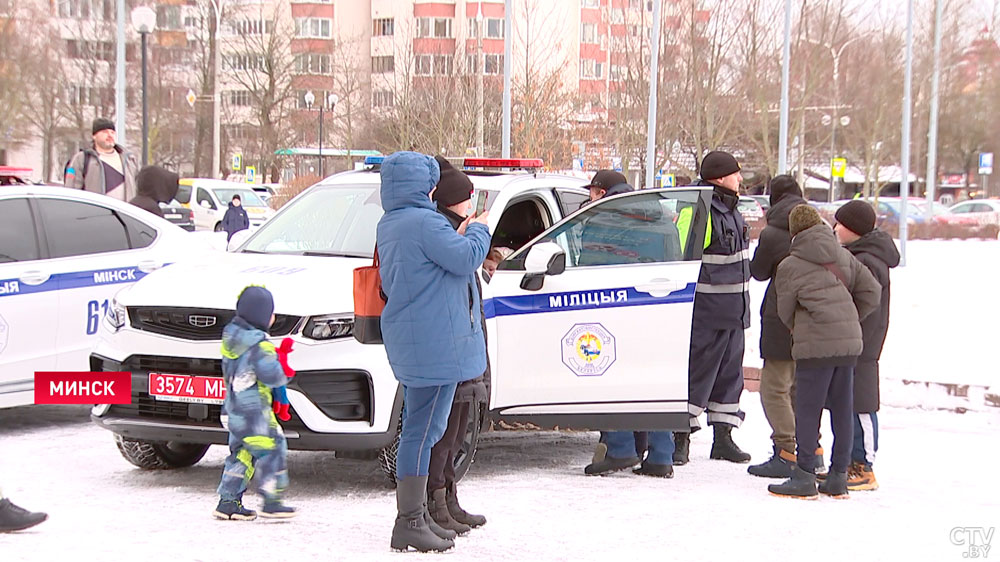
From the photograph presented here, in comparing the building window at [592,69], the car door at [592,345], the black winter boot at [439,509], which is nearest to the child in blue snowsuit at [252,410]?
the black winter boot at [439,509]

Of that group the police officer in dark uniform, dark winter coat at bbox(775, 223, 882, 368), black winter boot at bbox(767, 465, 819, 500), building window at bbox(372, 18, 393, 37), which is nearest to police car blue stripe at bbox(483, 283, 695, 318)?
the police officer in dark uniform

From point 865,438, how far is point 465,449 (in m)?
2.48

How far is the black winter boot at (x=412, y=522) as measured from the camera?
17.6 ft

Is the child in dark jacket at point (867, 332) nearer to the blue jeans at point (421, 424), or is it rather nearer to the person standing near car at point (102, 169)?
the blue jeans at point (421, 424)

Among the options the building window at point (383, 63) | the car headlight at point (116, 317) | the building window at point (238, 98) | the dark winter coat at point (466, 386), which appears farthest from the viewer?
the building window at point (238, 98)

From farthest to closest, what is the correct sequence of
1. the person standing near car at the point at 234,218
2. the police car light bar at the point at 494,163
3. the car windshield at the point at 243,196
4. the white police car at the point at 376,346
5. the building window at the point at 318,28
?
the building window at the point at 318,28, the car windshield at the point at 243,196, the person standing near car at the point at 234,218, the police car light bar at the point at 494,163, the white police car at the point at 376,346

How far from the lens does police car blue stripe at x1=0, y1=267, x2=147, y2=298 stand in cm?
796

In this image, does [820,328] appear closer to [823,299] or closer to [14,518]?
[823,299]

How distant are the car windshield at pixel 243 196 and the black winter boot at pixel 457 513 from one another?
30030 mm

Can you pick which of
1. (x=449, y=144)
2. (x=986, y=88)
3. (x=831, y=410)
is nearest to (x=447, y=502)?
(x=831, y=410)

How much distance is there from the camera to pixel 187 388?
6.37 metres

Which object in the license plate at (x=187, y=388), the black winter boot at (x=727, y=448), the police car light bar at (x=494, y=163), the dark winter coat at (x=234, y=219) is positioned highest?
the police car light bar at (x=494, y=163)

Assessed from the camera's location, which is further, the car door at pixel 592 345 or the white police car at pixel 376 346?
the car door at pixel 592 345

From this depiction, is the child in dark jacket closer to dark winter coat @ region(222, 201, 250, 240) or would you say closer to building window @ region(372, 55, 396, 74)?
dark winter coat @ region(222, 201, 250, 240)
